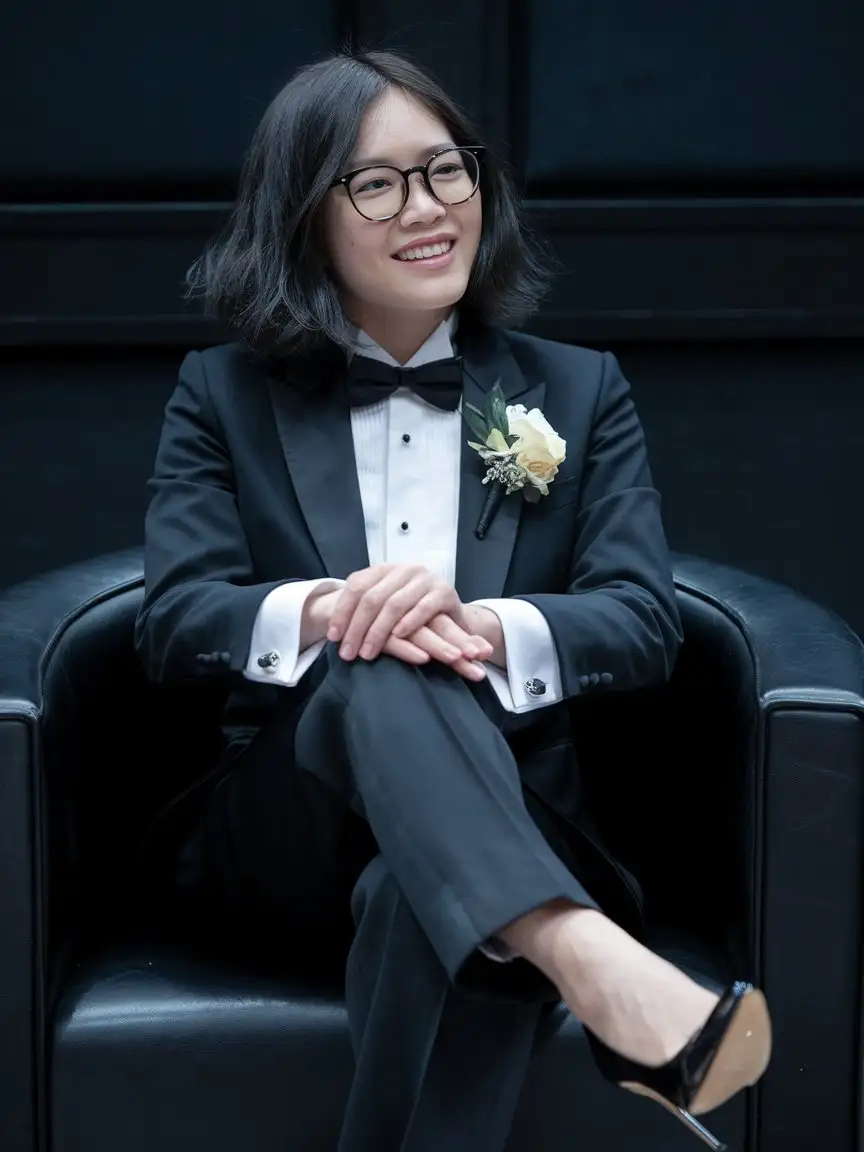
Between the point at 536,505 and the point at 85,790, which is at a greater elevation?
the point at 536,505

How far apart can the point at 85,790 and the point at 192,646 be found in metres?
0.22

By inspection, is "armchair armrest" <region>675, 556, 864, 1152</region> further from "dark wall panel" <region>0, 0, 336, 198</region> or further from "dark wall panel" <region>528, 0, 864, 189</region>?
"dark wall panel" <region>0, 0, 336, 198</region>

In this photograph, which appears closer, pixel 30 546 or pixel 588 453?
pixel 588 453

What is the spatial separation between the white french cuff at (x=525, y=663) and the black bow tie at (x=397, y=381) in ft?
→ 0.99

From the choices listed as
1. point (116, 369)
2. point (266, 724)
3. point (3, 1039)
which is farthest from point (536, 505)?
point (116, 369)

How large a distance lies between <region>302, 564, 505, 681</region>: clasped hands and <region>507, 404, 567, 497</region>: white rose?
22cm

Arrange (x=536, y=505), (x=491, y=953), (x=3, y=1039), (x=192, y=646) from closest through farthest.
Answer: (x=491, y=953), (x=3, y=1039), (x=192, y=646), (x=536, y=505)

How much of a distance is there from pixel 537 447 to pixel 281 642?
0.35 m

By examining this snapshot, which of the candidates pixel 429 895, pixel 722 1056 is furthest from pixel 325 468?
pixel 722 1056

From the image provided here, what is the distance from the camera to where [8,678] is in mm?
1590

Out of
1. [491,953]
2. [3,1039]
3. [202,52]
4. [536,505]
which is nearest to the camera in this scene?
[491,953]

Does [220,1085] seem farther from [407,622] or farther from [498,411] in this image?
[498,411]

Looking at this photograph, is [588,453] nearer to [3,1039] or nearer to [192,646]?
[192,646]

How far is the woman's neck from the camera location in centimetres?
186
